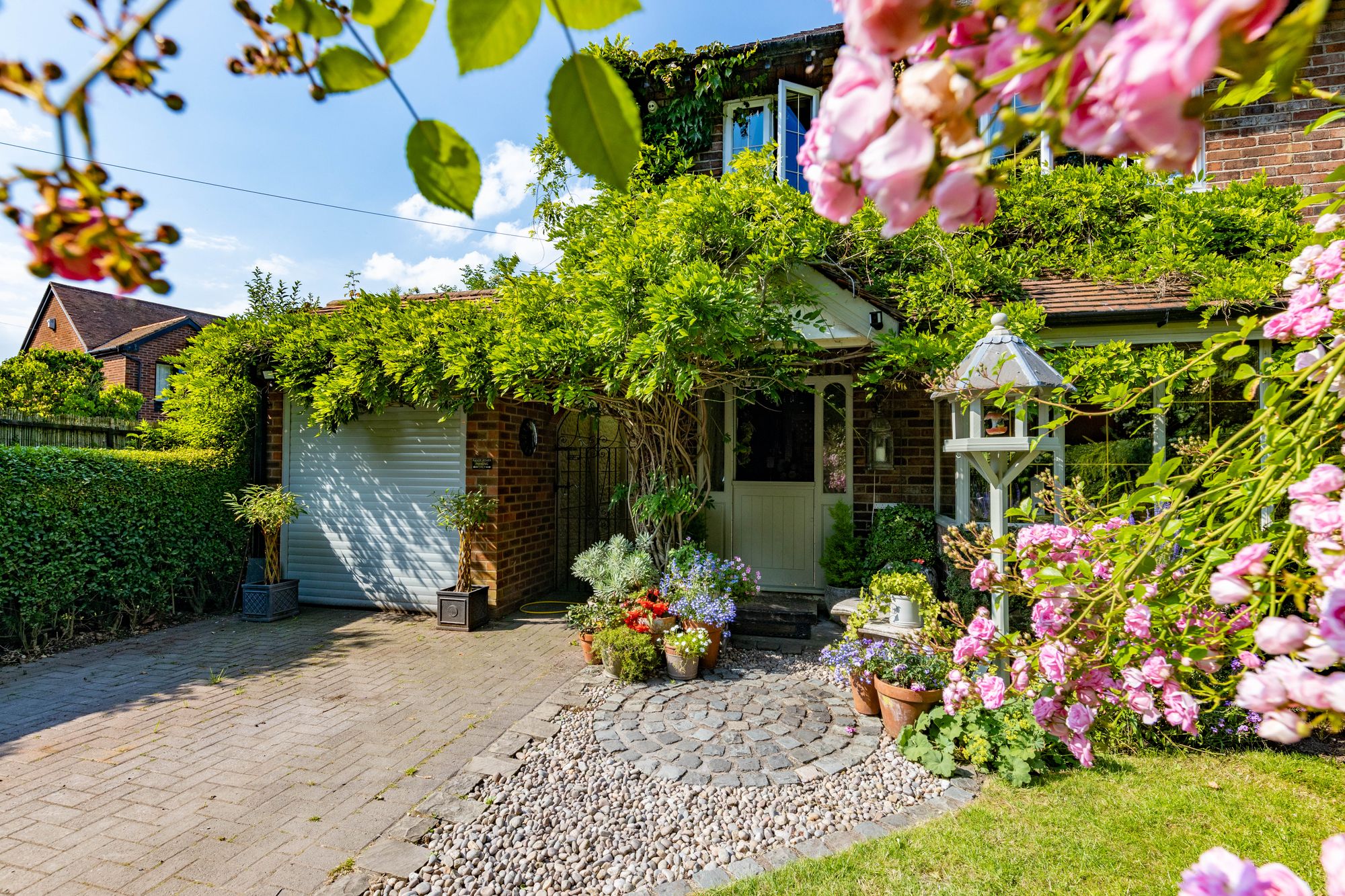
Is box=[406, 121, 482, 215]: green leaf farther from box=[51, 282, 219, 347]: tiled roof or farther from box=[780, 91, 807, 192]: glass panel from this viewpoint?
box=[51, 282, 219, 347]: tiled roof

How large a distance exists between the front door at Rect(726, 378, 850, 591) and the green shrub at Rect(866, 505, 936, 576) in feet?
2.61

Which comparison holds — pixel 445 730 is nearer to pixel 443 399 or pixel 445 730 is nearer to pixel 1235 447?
pixel 443 399

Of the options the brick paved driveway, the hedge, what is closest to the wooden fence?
the hedge

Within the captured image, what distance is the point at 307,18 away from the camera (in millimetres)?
640

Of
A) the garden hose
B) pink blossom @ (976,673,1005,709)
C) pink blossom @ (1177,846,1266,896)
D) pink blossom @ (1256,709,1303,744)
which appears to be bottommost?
the garden hose

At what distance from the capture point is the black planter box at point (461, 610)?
21.7 ft

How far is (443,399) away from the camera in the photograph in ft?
21.8

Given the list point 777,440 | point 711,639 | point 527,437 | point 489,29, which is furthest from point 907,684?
point 527,437

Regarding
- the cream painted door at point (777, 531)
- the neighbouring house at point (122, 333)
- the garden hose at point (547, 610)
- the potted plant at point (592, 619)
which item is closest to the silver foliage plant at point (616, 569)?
the potted plant at point (592, 619)

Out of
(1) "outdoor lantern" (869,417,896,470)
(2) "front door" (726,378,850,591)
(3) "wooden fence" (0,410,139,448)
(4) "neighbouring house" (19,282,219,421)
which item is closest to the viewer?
(3) "wooden fence" (0,410,139,448)

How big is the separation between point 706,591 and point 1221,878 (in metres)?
4.79

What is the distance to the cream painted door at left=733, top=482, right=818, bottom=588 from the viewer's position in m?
7.51

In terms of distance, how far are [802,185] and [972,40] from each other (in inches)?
300

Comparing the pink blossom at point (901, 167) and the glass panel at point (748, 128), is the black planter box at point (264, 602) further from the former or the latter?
the pink blossom at point (901, 167)
